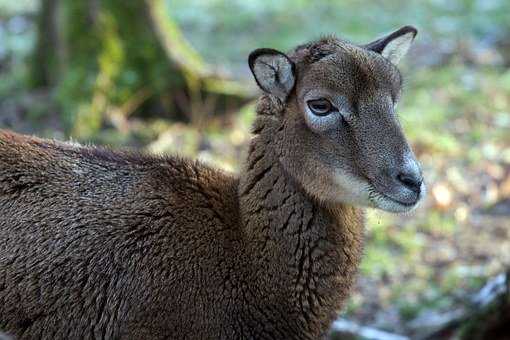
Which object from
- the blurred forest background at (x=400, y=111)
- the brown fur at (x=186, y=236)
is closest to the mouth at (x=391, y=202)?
the brown fur at (x=186, y=236)

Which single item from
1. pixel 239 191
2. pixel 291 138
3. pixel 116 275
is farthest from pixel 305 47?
pixel 116 275

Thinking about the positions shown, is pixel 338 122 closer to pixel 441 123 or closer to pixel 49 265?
pixel 49 265

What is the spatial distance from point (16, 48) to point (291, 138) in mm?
12076

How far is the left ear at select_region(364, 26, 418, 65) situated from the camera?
6.25 meters

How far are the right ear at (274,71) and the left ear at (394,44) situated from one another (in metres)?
0.62

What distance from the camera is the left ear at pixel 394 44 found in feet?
20.5

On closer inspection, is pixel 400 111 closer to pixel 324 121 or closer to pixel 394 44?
pixel 394 44

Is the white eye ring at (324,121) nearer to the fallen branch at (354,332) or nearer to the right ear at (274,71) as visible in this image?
the right ear at (274,71)

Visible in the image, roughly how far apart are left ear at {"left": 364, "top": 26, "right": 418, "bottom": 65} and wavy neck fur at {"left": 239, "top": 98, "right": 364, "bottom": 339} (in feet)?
2.83

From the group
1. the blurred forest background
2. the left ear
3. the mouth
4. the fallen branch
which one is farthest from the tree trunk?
the mouth

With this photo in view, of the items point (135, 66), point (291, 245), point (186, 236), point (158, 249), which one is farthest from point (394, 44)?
point (135, 66)

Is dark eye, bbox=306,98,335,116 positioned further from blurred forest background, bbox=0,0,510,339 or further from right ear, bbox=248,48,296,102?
blurred forest background, bbox=0,0,510,339

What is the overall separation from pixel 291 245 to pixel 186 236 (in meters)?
0.63

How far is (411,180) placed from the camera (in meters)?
5.53
